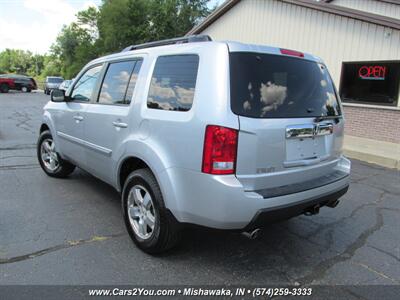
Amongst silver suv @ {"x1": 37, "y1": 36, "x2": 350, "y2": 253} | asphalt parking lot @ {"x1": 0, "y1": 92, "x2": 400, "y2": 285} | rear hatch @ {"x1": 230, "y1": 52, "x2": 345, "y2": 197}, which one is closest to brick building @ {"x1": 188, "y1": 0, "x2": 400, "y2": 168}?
asphalt parking lot @ {"x1": 0, "y1": 92, "x2": 400, "y2": 285}

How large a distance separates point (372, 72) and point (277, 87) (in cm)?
911

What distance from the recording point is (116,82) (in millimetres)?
3992

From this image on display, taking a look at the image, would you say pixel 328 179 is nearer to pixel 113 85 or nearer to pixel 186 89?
pixel 186 89

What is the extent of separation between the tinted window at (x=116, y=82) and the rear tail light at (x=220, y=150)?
142 centimetres

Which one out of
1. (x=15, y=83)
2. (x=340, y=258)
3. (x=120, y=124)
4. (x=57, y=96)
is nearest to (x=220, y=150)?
(x=120, y=124)

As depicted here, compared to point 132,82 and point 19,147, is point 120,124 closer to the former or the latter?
point 132,82

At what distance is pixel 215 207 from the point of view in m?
2.69

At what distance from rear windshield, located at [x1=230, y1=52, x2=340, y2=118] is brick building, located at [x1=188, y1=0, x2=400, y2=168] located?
5482mm

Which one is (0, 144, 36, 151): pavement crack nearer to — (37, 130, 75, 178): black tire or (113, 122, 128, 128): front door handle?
(37, 130, 75, 178): black tire

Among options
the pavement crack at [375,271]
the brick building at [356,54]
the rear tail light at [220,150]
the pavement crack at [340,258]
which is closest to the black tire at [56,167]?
the rear tail light at [220,150]

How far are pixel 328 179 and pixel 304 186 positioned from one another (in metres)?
0.41

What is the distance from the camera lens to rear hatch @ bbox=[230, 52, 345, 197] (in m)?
2.73

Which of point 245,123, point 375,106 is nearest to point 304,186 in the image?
point 245,123

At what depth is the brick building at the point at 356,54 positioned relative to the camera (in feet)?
32.9
